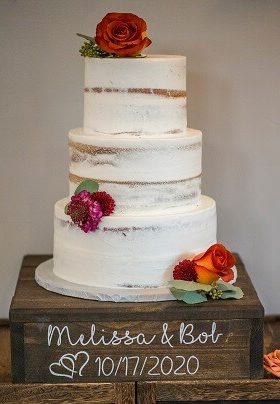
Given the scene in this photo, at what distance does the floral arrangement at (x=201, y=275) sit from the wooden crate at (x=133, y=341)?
0.02 metres

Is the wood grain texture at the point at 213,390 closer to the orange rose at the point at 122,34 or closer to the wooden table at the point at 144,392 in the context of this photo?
the wooden table at the point at 144,392

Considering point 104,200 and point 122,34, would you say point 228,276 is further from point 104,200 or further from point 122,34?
point 122,34

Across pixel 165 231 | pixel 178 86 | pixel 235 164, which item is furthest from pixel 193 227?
pixel 235 164

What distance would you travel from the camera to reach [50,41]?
2324 millimetres

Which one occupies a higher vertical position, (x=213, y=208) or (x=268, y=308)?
(x=213, y=208)

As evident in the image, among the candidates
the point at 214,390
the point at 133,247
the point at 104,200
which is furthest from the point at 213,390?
the point at 104,200

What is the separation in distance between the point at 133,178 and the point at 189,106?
1.66 ft

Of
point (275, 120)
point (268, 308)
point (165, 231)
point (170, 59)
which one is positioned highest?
point (170, 59)

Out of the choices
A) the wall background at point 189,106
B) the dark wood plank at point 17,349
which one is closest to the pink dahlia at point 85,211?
the dark wood plank at point 17,349

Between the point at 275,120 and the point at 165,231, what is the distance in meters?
0.61

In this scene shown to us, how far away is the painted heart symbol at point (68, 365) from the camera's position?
1.92 metres

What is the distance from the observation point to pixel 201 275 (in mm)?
1916

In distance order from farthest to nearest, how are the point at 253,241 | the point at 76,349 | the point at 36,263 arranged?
the point at 253,241
the point at 36,263
the point at 76,349

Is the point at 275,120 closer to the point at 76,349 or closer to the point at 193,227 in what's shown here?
the point at 193,227
